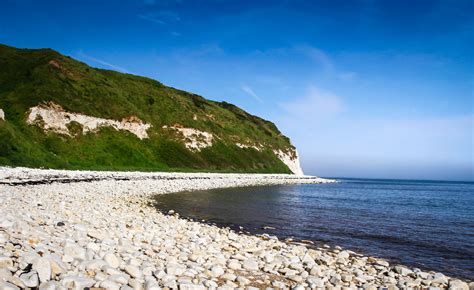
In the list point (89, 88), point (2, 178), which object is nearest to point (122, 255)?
point (2, 178)

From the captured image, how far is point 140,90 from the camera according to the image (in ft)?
309

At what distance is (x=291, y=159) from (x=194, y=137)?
5009cm

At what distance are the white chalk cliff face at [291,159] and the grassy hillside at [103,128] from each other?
9366 mm

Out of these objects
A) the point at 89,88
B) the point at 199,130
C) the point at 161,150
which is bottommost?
the point at 161,150

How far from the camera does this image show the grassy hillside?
54.5 metres

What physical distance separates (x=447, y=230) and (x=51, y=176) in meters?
31.7

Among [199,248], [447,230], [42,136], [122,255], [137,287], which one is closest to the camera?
[137,287]

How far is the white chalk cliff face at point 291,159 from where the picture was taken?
120 meters

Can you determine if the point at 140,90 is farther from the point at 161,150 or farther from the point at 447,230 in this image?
the point at 447,230

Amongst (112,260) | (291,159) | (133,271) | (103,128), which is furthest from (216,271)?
(291,159)

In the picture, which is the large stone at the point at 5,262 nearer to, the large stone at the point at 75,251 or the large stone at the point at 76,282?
the large stone at the point at 76,282

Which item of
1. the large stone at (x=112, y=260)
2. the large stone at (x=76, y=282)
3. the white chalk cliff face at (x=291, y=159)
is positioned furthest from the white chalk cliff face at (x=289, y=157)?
the large stone at (x=76, y=282)

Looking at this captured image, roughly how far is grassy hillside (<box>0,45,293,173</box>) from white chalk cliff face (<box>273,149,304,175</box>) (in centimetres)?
937

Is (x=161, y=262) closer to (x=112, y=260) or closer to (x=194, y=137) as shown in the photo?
(x=112, y=260)
